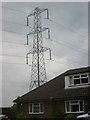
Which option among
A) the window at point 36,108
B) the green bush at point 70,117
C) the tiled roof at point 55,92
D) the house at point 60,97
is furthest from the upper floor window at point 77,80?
the green bush at point 70,117

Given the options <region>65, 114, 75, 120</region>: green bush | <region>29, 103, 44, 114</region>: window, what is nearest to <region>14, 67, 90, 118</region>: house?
<region>29, 103, 44, 114</region>: window

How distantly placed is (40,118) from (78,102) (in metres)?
4.74

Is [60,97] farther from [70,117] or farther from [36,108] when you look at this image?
[36,108]

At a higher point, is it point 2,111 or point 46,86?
point 46,86

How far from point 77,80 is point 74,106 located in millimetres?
3304

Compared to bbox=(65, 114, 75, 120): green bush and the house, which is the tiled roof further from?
bbox=(65, 114, 75, 120): green bush

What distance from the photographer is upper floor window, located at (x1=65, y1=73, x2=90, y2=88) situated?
34.6 metres

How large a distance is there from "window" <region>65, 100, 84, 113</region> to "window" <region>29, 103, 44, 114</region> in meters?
3.56

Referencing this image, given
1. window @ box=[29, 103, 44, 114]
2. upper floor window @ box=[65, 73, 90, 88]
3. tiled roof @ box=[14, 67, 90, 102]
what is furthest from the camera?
window @ box=[29, 103, 44, 114]

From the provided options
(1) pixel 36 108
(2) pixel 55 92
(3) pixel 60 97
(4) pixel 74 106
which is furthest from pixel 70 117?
(1) pixel 36 108

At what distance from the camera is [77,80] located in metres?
35.3

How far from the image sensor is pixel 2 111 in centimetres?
4066

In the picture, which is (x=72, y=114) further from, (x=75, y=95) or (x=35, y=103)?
(x=35, y=103)

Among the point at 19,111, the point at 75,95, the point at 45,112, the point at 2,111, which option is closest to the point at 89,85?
the point at 75,95
